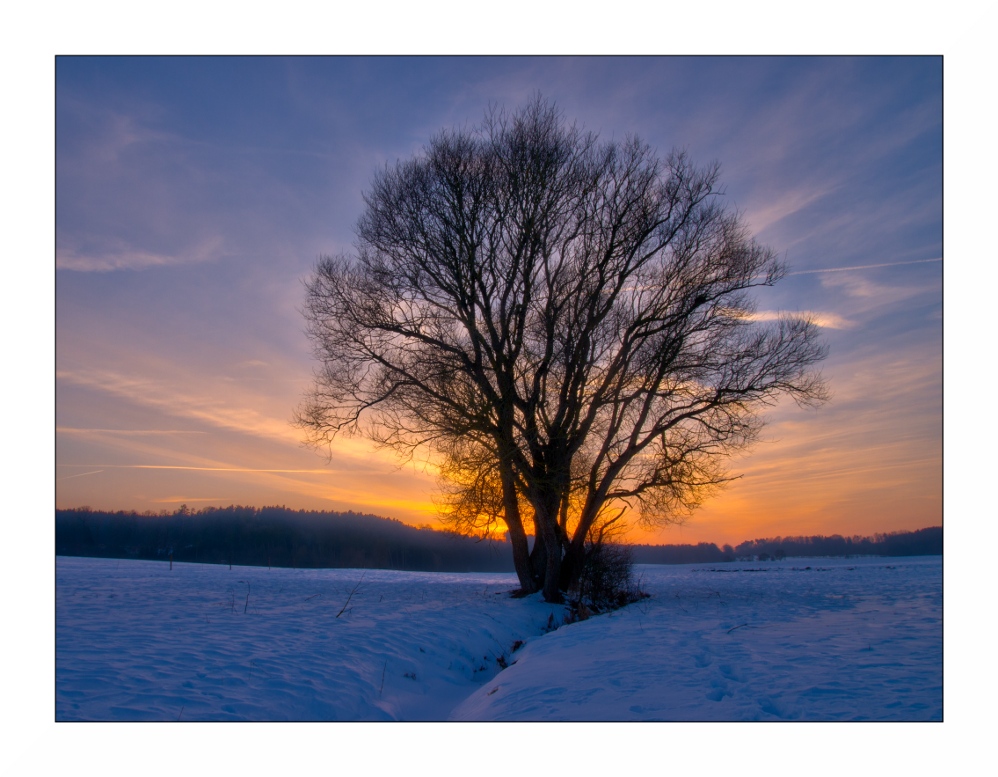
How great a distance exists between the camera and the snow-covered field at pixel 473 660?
5.62 meters

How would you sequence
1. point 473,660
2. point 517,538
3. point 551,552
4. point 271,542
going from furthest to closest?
1. point 271,542
2. point 517,538
3. point 551,552
4. point 473,660

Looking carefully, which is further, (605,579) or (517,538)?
(517,538)

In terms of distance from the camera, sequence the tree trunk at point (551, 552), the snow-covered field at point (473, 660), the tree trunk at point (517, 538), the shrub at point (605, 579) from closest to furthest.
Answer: the snow-covered field at point (473, 660), the shrub at point (605, 579), the tree trunk at point (551, 552), the tree trunk at point (517, 538)

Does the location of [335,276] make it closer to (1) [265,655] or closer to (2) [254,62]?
(2) [254,62]

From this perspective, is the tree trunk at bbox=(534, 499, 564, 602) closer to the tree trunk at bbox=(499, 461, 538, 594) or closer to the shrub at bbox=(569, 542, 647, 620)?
the shrub at bbox=(569, 542, 647, 620)

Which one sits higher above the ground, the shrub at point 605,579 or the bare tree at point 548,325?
the bare tree at point 548,325

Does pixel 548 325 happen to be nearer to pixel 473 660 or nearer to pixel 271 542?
pixel 473 660

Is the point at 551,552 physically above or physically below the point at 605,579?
above

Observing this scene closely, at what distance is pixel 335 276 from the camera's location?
55.3 ft

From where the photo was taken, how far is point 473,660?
9.65 meters

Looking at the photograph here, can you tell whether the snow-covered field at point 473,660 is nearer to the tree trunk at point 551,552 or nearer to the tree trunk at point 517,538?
the tree trunk at point 551,552

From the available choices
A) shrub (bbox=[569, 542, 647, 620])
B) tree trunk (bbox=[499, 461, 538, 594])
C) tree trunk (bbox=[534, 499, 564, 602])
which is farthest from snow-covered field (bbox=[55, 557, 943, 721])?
tree trunk (bbox=[499, 461, 538, 594])

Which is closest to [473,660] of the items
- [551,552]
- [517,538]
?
[551,552]

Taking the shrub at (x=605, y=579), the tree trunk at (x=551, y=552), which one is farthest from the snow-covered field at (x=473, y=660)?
the tree trunk at (x=551, y=552)
